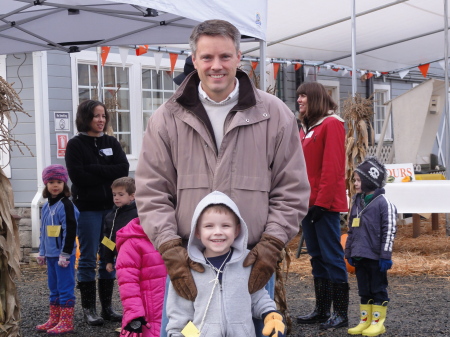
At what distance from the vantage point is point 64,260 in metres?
5.74

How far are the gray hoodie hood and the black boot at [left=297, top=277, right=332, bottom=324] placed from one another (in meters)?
3.01

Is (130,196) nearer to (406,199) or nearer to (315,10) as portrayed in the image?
→ (406,199)

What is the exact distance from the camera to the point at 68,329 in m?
5.89

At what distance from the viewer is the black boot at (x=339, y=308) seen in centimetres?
575

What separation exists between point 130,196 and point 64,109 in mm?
5546

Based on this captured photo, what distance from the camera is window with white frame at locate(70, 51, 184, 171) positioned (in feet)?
36.7

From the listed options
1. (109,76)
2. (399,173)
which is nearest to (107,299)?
(399,173)

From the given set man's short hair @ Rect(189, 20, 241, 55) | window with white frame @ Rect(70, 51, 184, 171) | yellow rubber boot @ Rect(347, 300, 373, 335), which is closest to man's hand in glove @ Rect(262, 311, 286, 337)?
man's short hair @ Rect(189, 20, 241, 55)

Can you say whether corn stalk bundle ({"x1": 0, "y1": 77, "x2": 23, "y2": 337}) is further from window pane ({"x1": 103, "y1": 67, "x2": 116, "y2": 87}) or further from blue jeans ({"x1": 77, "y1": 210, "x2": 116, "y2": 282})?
window pane ({"x1": 103, "y1": 67, "x2": 116, "y2": 87})

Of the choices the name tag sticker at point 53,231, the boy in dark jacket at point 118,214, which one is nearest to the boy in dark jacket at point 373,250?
the boy in dark jacket at point 118,214

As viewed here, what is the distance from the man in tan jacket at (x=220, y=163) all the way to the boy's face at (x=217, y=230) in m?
0.09

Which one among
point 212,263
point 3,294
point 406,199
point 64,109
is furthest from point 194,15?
point 64,109

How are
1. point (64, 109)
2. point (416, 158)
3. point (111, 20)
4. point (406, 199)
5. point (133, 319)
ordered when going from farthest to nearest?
point (416, 158), point (64, 109), point (406, 199), point (111, 20), point (133, 319)

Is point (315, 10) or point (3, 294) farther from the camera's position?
point (315, 10)
